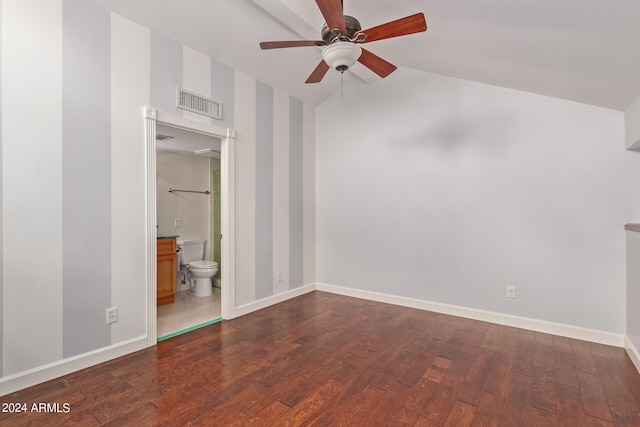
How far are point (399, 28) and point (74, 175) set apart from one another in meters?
2.44

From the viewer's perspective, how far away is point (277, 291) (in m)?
3.95

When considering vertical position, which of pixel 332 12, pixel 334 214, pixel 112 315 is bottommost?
pixel 112 315

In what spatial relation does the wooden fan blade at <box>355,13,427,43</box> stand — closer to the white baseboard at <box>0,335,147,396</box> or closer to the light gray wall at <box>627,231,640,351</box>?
the light gray wall at <box>627,231,640,351</box>

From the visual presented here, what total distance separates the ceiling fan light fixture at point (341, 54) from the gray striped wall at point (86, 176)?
69.3 inches

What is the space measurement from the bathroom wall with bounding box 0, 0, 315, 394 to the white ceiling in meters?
0.33

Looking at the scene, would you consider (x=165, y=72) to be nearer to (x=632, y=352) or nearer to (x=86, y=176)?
(x=86, y=176)

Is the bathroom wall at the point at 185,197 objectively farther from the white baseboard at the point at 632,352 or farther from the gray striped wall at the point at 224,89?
the white baseboard at the point at 632,352

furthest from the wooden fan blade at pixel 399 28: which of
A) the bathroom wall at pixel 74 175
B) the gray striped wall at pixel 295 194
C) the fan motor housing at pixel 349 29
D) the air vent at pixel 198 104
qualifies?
the gray striped wall at pixel 295 194

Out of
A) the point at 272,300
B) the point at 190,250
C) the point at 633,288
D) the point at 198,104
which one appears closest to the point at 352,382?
the point at 272,300

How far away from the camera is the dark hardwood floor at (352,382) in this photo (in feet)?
5.78

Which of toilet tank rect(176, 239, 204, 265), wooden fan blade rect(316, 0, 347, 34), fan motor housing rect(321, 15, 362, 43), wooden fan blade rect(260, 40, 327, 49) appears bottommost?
toilet tank rect(176, 239, 204, 265)

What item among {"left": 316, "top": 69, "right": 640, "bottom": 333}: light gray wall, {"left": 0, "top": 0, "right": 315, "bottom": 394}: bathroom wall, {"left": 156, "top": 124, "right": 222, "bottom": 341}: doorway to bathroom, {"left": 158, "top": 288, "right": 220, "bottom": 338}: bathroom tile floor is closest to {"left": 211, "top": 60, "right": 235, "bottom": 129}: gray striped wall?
{"left": 0, "top": 0, "right": 315, "bottom": 394}: bathroom wall

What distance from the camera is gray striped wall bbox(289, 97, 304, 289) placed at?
4160 millimetres

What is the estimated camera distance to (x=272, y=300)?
151 inches
